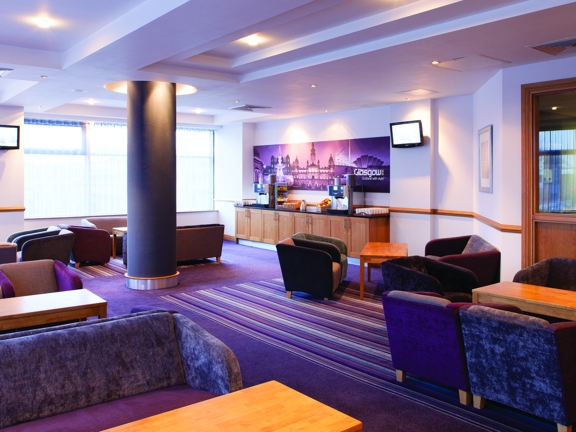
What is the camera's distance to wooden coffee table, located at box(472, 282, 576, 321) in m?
4.17

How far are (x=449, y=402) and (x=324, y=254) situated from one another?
3125 mm

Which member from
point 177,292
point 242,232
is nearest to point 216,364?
point 177,292

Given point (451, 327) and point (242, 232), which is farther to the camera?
point (242, 232)

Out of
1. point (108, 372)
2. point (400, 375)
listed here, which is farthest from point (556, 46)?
point (108, 372)

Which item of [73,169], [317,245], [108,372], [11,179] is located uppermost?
[73,169]

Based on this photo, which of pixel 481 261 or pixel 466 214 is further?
pixel 466 214

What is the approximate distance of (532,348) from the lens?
3.45m

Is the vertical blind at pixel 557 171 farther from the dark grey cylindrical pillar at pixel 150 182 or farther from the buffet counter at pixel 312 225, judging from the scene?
the dark grey cylindrical pillar at pixel 150 182

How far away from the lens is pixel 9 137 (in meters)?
10.2

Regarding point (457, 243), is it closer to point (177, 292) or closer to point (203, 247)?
point (177, 292)

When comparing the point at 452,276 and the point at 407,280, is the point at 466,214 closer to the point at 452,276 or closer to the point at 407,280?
the point at 452,276

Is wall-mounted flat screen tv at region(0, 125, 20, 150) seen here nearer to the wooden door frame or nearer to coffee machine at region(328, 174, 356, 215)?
coffee machine at region(328, 174, 356, 215)

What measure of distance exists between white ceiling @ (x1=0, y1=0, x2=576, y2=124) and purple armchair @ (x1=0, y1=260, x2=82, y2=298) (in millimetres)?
2413

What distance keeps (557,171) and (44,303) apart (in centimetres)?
551
